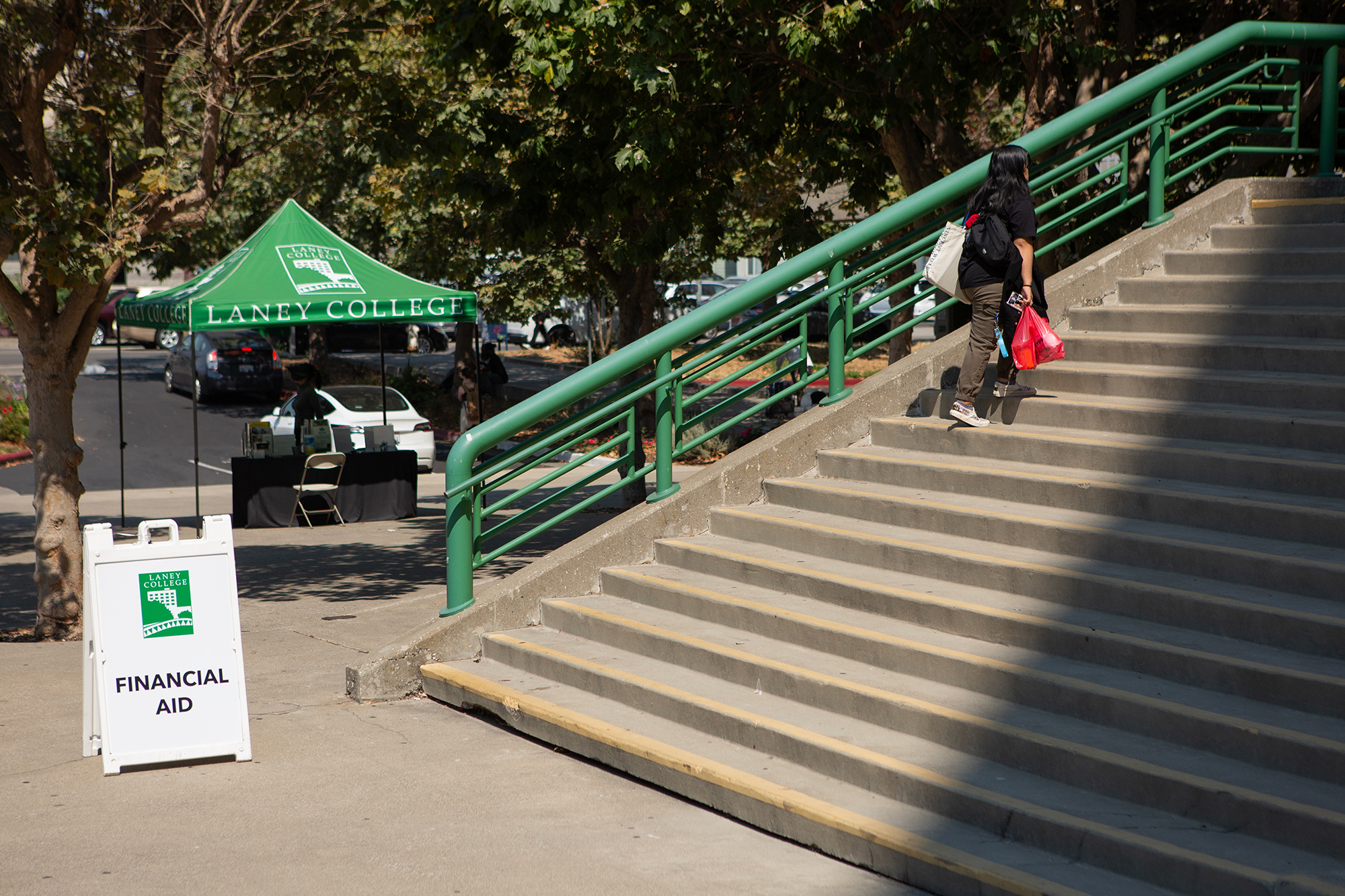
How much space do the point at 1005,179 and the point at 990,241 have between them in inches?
14.1

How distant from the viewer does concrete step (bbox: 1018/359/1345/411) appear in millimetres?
6039

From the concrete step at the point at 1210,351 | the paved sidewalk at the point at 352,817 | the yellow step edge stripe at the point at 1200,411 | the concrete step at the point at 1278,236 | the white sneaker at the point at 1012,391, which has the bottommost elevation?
the paved sidewalk at the point at 352,817

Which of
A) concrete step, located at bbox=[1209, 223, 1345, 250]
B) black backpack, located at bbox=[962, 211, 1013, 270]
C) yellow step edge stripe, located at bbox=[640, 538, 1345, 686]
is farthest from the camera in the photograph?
concrete step, located at bbox=[1209, 223, 1345, 250]

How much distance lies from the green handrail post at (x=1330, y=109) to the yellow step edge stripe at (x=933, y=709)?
5249mm

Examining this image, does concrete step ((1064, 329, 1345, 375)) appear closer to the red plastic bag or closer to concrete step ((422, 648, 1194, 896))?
the red plastic bag

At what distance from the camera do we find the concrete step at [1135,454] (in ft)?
18.0

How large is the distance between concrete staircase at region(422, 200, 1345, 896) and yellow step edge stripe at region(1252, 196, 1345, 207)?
0.05 m

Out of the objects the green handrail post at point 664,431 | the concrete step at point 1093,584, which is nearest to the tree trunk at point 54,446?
the green handrail post at point 664,431

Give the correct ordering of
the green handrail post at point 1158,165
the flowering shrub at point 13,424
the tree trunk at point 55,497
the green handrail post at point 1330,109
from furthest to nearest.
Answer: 1. the flowering shrub at point 13,424
2. the tree trunk at point 55,497
3. the green handrail post at point 1330,109
4. the green handrail post at point 1158,165

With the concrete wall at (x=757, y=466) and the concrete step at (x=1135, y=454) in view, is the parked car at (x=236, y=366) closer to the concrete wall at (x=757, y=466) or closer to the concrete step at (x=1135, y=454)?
the concrete wall at (x=757, y=466)

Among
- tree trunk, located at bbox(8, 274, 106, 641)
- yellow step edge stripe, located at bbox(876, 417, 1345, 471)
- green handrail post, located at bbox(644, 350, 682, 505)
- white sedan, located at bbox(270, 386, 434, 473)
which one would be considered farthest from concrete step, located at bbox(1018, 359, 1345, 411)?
white sedan, located at bbox(270, 386, 434, 473)

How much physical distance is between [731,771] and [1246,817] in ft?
6.21

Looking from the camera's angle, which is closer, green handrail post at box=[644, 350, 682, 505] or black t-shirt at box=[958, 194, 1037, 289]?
black t-shirt at box=[958, 194, 1037, 289]

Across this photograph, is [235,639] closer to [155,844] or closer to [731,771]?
[155,844]
